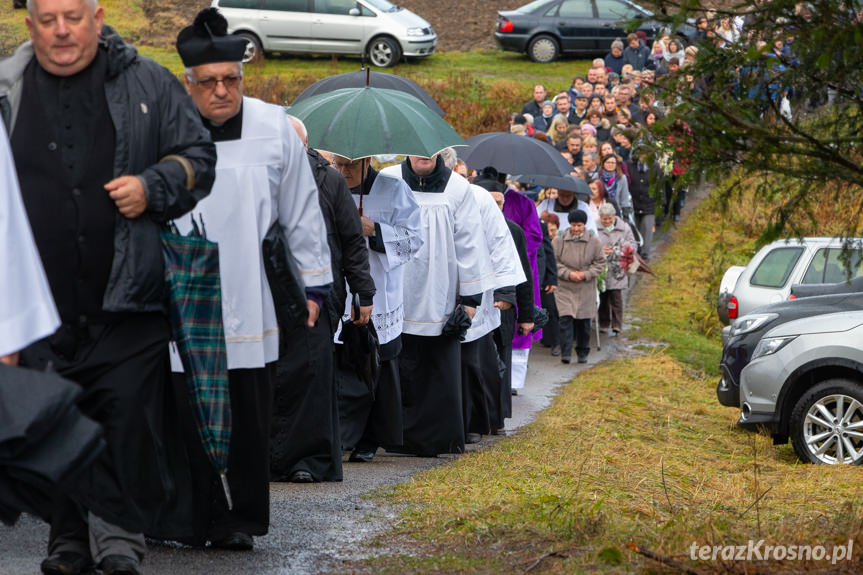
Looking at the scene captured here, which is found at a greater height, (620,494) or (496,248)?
(496,248)

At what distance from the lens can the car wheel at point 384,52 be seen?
3019 centimetres

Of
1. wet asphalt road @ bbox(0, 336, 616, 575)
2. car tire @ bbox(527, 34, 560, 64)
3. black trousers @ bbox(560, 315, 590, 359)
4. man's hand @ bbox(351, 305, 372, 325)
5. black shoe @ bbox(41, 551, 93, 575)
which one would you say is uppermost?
car tire @ bbox(527, 34, 560, 64)

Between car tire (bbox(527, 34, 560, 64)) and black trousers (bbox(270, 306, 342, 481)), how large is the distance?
25.5 m

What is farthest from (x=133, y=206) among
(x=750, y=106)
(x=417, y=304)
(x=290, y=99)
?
(x=290, y=99)

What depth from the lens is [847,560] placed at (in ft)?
17.6

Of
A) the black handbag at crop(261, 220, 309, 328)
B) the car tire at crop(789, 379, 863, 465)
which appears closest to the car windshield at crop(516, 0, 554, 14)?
the car tire at crop(789, 379, 863, 465)

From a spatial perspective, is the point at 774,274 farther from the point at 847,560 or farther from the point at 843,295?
the point at 847,560

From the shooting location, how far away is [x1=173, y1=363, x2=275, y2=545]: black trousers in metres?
5.79

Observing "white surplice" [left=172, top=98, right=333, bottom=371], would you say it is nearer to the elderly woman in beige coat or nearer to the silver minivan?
the elderly woman in beige coat

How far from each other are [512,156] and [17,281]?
9726 millimetres

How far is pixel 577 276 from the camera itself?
639 inches

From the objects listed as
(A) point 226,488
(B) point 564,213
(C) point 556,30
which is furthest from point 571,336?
(C) point 556,30

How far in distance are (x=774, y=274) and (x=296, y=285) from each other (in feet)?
37.4

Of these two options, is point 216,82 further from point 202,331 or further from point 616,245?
point 616,245
